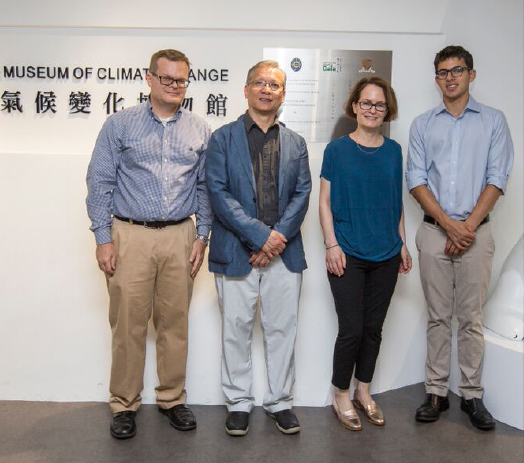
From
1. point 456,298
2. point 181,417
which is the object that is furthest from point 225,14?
point 181,417

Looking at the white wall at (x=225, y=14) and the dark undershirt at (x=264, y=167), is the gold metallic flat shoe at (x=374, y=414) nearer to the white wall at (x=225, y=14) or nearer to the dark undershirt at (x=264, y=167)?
the dark undershirt at (x=264, y=167)

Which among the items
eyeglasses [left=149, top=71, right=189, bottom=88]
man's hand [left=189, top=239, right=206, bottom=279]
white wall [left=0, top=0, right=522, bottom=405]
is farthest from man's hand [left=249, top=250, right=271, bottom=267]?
eyeglasses [left=149, top=71, right=189, bottom=88]

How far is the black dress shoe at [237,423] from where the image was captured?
2850 mm

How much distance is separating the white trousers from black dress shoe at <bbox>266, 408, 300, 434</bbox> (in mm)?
27

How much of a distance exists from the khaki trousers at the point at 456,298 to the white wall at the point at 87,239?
540 mm

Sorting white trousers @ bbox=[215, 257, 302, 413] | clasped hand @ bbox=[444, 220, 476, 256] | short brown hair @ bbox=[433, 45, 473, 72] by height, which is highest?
short brown hair @ bbox=[433, 45, 473, 72]

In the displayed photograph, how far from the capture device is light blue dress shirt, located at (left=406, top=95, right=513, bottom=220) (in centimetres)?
297

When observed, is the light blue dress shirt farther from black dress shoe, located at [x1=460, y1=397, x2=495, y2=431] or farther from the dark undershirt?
black dress shoe, located at [x1=460, y1=397, x2=495, y2=431]

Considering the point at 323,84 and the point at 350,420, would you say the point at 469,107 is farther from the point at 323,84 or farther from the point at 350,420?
the point at 350,420

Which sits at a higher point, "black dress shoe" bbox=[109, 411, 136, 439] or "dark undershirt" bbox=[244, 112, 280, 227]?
"dark undershirt" bbox=[244, 112, 280, 227]

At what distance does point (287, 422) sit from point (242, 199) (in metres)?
1.10

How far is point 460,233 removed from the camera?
290 centimetres

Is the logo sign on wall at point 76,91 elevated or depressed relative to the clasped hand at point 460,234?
Result: elevated

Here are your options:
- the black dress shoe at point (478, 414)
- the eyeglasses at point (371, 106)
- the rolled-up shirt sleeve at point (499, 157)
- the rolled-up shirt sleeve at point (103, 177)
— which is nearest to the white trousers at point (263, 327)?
the rolled-up shirt sleeve at point (103, 177)
